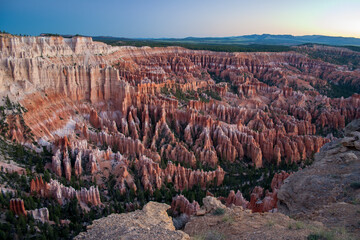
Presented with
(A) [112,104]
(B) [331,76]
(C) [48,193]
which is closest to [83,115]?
(A) [112,104]

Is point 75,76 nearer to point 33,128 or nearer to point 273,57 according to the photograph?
point 33,128

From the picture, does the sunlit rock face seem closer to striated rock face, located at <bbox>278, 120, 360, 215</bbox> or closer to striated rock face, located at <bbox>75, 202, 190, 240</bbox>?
striated rock face, located at <bbox>75, 202, 190, 240</bbox>

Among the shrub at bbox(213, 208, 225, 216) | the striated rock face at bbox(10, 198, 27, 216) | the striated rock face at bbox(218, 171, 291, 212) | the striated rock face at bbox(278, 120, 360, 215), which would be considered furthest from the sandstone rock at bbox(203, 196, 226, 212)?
the striated rock face at bbox(10, 198, 27, 216)

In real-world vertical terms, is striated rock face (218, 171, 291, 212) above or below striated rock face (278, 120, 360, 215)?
below

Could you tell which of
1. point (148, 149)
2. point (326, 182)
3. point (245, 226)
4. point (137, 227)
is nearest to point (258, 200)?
point (326, 182)

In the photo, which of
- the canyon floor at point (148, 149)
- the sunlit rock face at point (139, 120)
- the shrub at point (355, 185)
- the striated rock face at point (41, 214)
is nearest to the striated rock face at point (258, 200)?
the canyon floor at point (148, 149)
